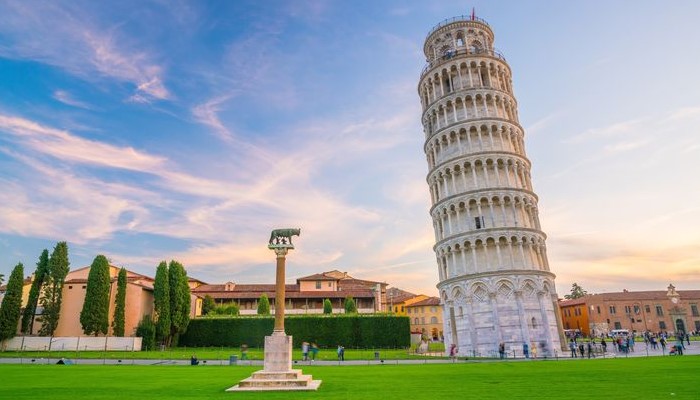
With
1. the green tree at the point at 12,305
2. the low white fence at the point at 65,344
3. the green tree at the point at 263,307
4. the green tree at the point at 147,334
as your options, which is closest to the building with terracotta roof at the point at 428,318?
the green tree at the point at 263,307

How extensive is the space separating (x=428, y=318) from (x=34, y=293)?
74.3 m

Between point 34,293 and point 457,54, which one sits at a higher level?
point 457,54

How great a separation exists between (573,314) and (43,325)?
106595 millimetres

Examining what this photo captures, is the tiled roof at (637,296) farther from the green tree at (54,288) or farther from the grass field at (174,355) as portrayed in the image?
the green tree at (54,288)

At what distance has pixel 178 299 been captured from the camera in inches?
2069

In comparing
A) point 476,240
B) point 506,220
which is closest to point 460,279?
point 476,240

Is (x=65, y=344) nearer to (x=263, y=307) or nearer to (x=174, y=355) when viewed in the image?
(x=174, y=355)

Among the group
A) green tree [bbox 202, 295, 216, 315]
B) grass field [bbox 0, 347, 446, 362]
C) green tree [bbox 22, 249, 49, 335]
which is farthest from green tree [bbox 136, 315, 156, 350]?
green tree [bbox 202, 295, 216, 315]

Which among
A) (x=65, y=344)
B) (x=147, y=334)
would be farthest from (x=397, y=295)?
(x=65, y=344)

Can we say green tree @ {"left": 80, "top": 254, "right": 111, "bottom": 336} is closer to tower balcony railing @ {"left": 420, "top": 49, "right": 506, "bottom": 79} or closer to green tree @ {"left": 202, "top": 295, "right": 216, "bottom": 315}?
green tree @ {"left": 202, "top": 295, "right": 216, "bottom": 315}

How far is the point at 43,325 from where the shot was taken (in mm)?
47500

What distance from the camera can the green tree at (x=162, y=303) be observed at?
4988 cm

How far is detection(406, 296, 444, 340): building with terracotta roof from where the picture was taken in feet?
306

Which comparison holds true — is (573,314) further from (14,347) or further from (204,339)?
(14,347)
